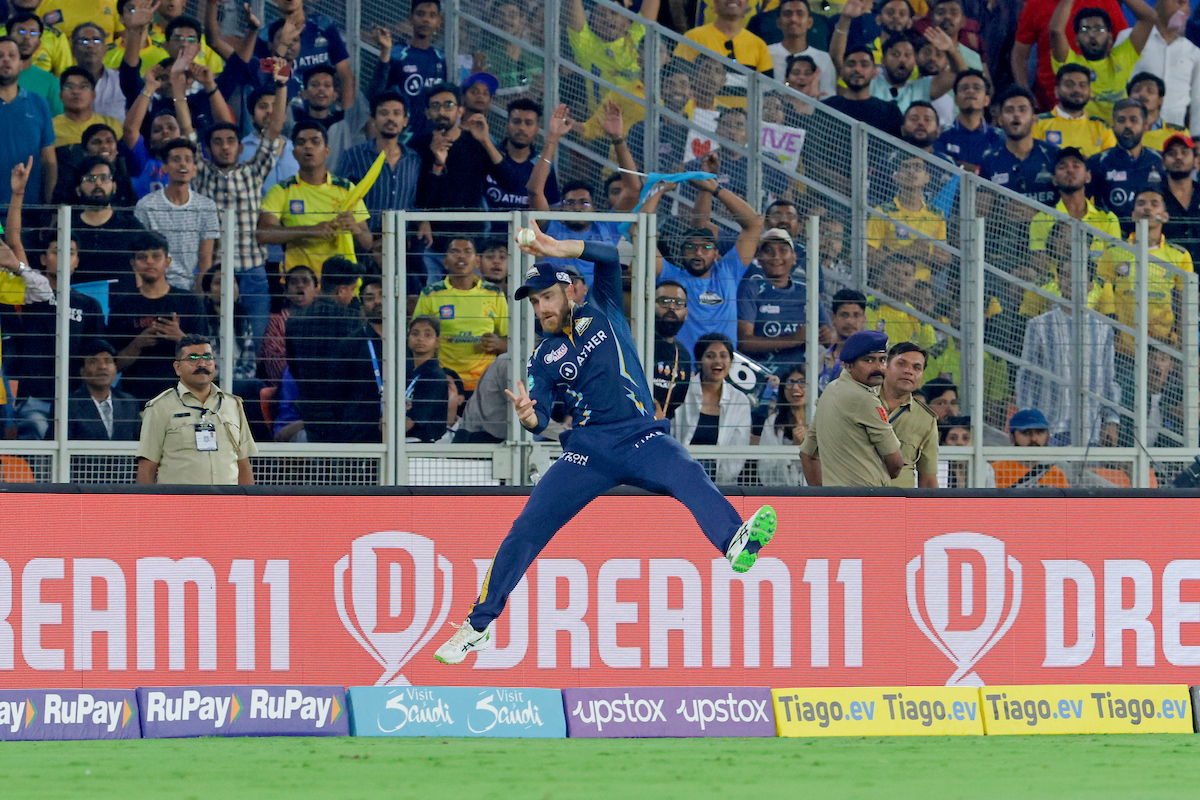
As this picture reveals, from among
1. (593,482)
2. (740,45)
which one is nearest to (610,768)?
(593,482)

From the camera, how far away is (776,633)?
372 inches

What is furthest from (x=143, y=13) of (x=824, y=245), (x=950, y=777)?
(x=950, y=777)

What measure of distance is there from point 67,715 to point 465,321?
12.2 feet

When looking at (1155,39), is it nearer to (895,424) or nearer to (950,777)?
(895,424)

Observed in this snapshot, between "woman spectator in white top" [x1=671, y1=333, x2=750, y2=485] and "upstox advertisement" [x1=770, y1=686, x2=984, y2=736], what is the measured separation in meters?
2.12

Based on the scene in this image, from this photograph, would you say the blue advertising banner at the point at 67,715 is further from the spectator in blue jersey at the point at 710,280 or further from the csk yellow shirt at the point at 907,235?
the csk yellow shirt at the point at 907,235

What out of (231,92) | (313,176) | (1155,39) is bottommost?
(313,176)

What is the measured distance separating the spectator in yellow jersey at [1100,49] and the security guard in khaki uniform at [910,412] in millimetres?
6891

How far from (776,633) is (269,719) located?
3.07 meters

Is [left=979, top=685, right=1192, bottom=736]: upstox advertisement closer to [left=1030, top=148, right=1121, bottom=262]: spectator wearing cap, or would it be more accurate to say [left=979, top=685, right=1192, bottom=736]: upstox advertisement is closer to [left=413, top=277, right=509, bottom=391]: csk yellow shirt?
[left=413, top=277, right=509, bottom=391]: csk yellow shirt

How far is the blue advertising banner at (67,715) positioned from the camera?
8336 mm

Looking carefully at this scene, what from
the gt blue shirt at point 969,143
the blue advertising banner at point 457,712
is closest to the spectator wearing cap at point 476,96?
the gt blue shirt at point 969,143

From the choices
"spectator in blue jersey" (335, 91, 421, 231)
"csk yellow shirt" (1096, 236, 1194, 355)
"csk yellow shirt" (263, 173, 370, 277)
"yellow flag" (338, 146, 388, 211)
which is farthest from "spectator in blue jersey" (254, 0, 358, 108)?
"csk yellow shirt" (1096, 236, 1194, 355)

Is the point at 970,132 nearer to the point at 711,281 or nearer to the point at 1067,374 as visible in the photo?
the point at 1067,374
